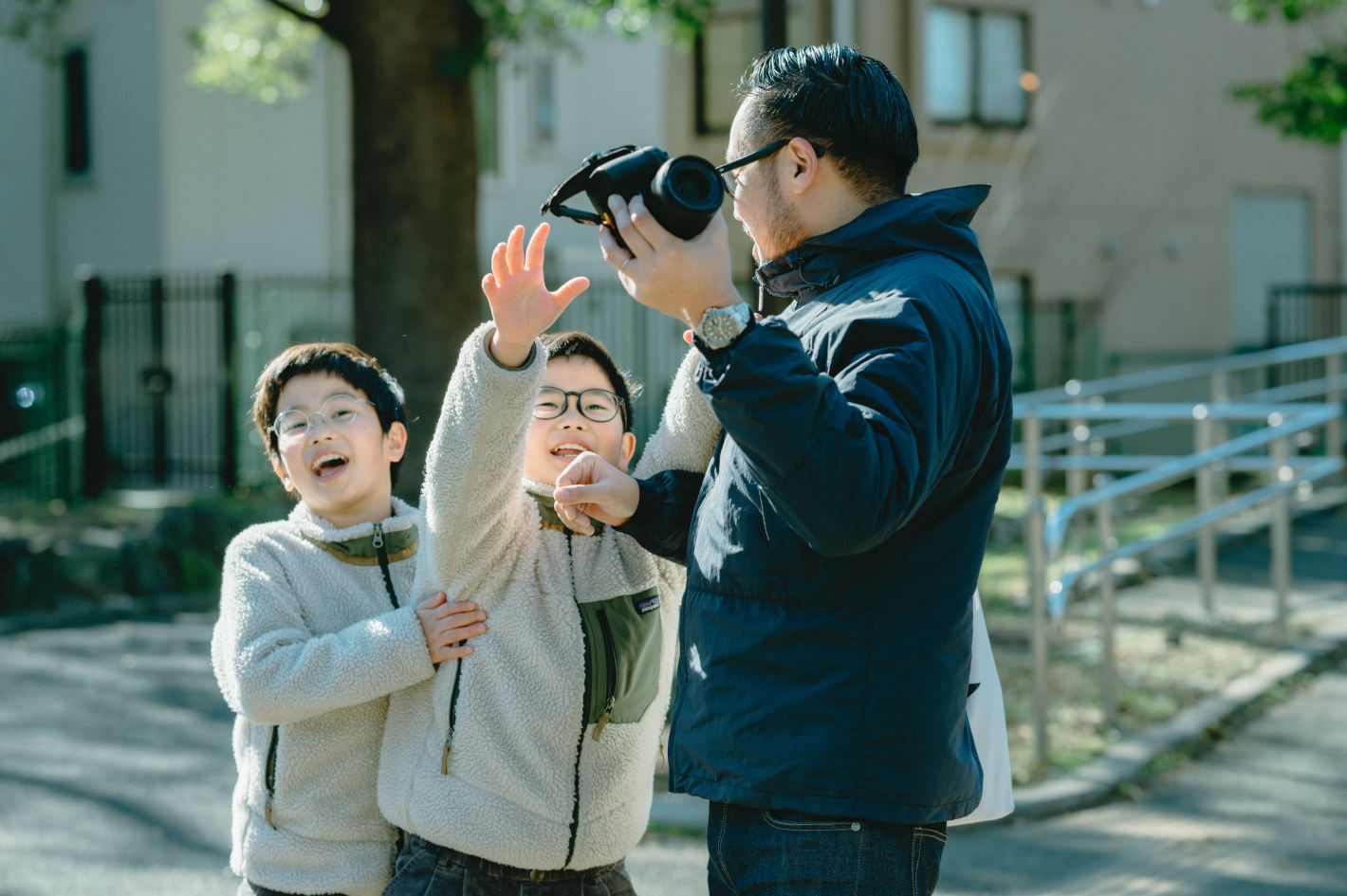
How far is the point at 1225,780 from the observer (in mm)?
5836

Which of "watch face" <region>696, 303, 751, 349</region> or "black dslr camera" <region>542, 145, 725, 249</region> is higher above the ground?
"black dslr camera" <region>542, 145, 725, 249</region>

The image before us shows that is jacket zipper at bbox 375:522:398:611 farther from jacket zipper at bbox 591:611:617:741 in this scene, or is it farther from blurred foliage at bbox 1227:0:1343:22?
blurred foliage at bbox 1227:0:1343:22

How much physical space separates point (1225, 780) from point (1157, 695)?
1.05 meters

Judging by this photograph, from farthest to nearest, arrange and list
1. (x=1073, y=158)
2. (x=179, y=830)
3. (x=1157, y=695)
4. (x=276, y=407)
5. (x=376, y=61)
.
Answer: (x=1073, y=158)
(x=376, y=61)
(x=1157, y=695)
(x=179, y=830)
(x=276, y=407)

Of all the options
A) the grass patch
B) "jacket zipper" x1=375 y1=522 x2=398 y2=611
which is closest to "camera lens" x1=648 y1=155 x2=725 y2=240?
"jacket zipper" x1=375 y1=522 x2=398 y2=611

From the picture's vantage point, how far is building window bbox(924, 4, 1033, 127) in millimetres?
18359

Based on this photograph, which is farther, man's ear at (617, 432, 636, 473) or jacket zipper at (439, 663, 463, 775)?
man's ear at (617, 432, 636, 473)

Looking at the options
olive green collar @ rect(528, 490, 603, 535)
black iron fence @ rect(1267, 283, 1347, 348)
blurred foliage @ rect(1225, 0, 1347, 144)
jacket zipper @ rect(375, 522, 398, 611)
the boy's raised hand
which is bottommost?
jacket zipper @ rect(375, 522, 398, 611)

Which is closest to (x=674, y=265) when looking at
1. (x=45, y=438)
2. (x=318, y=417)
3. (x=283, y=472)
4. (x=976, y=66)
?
(x=318, y=417)

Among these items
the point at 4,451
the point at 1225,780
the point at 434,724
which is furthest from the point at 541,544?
the point at 4,451

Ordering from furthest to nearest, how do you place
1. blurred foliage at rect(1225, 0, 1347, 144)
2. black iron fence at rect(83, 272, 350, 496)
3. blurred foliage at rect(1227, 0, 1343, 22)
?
1. black iron fence at rect(83, 272, 350, 496)
2. blurred foliage at rect(1225, 0, 1347, 144)
3. blurred foliage at rect(1227, 0, 1343, 22)

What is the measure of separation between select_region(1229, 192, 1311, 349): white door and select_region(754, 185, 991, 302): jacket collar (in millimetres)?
19416

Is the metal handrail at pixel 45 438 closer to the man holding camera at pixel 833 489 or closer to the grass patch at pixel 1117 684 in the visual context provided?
the grass patch at pixel 1117 684

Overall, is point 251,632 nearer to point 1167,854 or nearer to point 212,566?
point 1167,854
